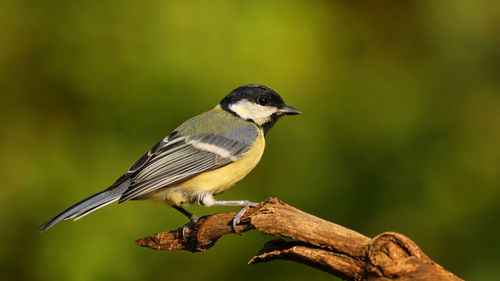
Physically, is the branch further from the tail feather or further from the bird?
the tail feather

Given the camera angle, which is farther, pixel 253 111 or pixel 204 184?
pixel 253 111

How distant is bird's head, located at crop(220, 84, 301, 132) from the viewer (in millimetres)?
2758

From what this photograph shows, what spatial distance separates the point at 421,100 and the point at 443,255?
924 mm

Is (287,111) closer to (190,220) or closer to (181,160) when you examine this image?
(181,160)

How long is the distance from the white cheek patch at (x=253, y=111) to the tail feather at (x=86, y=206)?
73cm

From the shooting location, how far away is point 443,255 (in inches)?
114

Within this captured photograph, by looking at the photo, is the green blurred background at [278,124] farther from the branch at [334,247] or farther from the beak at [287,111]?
the branch at [334,247]

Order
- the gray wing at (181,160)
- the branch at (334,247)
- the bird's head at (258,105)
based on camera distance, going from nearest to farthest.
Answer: the branch at (334,247) < the gray wing at (181,160) < the bird's head at (258,105)

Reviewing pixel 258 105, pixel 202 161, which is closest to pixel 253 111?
pixel 258 105

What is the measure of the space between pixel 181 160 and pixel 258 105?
1.68 feet

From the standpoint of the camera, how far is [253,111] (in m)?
2.80

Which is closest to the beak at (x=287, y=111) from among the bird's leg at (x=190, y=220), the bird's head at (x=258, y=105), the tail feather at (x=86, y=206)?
the bird's head at (x=258, y=105)

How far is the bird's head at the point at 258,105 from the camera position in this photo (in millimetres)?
2758

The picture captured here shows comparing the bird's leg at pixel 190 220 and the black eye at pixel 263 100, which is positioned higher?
the black eye at pixel 263 100
